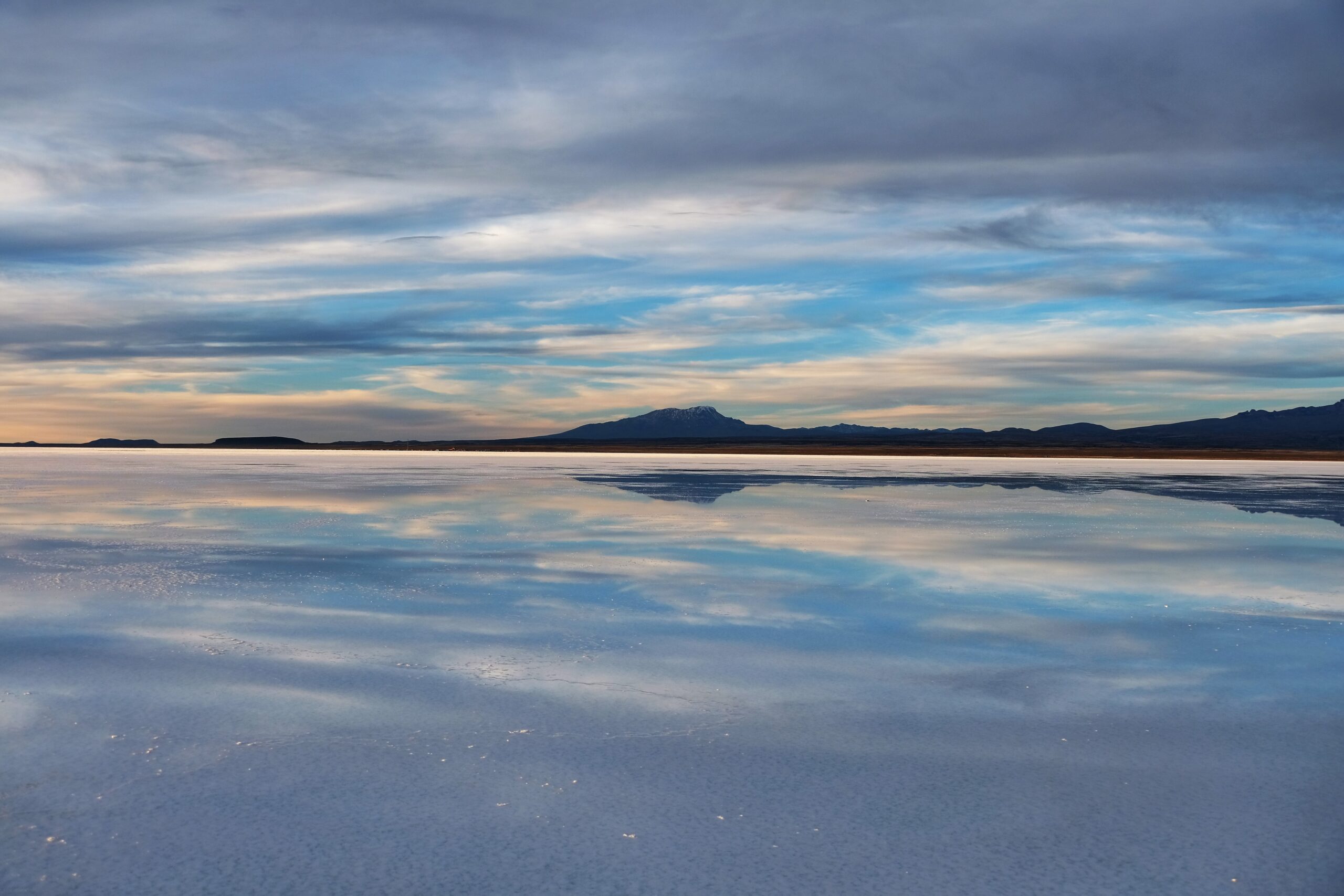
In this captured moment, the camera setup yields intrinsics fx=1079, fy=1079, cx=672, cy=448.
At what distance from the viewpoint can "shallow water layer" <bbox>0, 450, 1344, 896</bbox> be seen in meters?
4.57

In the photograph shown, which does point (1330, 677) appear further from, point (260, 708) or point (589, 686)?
point (260, 708)

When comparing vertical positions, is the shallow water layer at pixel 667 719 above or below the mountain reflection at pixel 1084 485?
below

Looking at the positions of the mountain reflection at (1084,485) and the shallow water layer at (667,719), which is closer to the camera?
the shallow water layer at (667,719)

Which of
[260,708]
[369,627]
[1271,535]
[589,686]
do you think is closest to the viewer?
[260,708]

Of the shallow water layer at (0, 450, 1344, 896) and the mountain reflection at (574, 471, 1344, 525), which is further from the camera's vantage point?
the mountain reflection at (574, 471, 1344, 525)

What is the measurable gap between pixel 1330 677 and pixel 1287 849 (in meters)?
3.81

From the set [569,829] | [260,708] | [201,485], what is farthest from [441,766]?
[201,485]

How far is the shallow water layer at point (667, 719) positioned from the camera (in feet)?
15.0

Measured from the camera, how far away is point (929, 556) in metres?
14.5

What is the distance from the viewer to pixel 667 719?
6.60 meters

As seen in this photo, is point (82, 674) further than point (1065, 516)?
No

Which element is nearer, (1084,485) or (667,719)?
(667,719)

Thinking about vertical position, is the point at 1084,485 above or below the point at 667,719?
above

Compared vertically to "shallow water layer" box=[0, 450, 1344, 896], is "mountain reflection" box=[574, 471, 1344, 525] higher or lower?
higher
